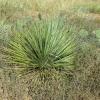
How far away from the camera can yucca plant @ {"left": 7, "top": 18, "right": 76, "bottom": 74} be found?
19.7ft

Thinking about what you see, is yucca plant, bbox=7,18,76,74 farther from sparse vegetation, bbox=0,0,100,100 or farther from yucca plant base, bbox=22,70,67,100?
yucca plant base, bbox=22,70,67,100

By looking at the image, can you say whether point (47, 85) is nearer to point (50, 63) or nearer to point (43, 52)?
point (50, 63)

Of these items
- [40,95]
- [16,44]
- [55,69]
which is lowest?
[40,95]

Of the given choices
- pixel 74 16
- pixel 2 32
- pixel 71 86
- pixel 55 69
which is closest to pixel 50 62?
pixel 55 69

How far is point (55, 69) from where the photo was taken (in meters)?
6.02

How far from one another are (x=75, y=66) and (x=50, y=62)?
18.6 inches

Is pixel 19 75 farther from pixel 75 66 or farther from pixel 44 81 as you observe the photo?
pixel 75 66

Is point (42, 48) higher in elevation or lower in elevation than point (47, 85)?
higher

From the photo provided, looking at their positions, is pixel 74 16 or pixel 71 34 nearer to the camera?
pixel 71 34

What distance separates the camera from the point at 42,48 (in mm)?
6070

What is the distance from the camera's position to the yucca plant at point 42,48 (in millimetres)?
6012

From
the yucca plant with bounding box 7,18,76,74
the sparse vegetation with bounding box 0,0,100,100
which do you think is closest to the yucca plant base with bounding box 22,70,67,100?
the sparse vegetation with bounding box 0,0,100,100

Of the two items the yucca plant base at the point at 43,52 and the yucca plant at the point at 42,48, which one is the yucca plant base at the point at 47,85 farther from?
the yucca plant at the point at 42,48

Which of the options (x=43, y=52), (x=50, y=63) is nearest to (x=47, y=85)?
(x=50, y=63)
